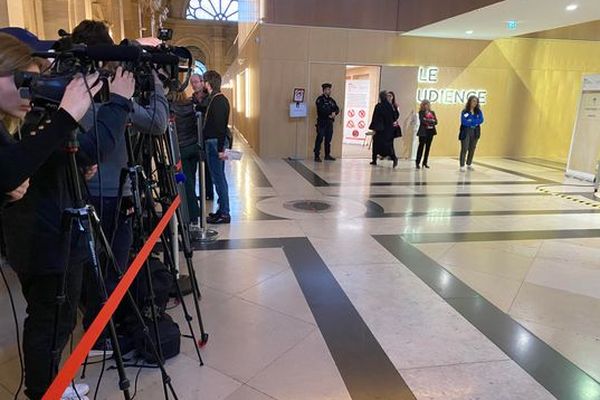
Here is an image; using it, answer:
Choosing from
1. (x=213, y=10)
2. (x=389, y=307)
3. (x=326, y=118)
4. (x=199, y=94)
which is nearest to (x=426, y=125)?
(x=326, y=118)

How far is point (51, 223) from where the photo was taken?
61.8 inches

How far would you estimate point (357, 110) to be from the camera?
43.3 ft

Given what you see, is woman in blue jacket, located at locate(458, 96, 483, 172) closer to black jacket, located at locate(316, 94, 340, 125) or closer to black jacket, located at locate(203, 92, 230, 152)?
black jacket, located at locate(316, 94, 340, 125)

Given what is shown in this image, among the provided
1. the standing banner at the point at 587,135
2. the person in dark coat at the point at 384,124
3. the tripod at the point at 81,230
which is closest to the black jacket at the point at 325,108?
the person in dark coat at the point at 384,124

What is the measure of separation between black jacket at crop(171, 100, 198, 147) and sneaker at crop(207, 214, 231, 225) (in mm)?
904

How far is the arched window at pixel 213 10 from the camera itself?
2962 cm

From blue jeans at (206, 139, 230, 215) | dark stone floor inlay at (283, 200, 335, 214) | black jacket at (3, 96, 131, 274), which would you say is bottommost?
dark stone floor inlay at (283, 200, 335, 214)

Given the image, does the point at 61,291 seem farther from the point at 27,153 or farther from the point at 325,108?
the point at 325,108

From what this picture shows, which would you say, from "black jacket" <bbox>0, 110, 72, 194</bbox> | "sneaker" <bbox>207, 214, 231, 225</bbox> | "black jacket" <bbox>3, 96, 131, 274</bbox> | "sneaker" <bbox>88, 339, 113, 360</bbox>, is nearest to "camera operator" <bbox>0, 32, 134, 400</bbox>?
"black jacket" <bbox>3, 96, 131, 274</bbox>

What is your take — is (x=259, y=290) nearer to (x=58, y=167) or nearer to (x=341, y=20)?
(x=58, y=167)

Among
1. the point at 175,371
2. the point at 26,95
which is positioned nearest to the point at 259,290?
the point at 175,371

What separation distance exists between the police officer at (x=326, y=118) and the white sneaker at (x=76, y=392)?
8.05m

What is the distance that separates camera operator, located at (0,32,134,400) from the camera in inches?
58.4

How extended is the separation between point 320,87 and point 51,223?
8905 millimetres
